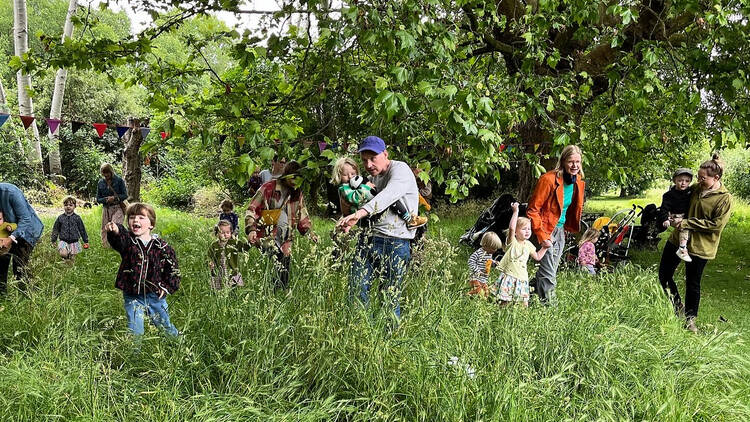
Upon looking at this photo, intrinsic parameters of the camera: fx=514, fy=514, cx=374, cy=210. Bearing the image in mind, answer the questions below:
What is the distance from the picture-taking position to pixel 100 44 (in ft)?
19.2

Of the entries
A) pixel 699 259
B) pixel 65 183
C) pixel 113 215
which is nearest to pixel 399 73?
pixel 699 259

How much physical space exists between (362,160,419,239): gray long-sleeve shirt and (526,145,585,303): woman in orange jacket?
161cm

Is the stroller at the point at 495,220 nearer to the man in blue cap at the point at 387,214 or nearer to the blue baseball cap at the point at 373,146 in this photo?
the man in blue cap at the point at 387,214

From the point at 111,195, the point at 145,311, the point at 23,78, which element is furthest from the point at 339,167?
the point at 23,78

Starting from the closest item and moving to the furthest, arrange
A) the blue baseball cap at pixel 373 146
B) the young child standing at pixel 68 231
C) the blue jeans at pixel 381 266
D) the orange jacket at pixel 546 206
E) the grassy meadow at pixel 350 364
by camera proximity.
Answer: the grassy meadow at pixel 350 364, the blue jeans at pixel 381 266, the blue baseball cap at pixel 373 146, the orange jacket at pixel 546 206, the young child standing at pixel 68 231

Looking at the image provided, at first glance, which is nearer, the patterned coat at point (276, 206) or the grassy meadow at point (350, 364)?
the grassy meadow at point (350, 364)

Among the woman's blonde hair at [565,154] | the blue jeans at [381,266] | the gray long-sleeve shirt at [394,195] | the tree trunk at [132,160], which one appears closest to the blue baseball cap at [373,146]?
the gray long-sleeve shirt at [394,195]

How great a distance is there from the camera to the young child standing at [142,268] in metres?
3.81

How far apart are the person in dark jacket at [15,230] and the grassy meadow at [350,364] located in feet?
3.75

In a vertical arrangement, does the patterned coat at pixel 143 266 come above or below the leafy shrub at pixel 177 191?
above

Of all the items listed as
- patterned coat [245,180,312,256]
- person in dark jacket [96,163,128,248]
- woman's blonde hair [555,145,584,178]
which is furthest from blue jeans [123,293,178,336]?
person in dark jacket [96,163,128,248]

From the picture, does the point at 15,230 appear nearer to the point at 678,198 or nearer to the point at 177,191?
the point at 678,198

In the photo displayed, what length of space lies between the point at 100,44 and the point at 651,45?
576cm

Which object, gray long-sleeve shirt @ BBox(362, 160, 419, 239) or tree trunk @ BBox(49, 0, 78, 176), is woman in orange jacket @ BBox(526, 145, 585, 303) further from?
tree trunk @ BBox(49, 0, 78, 176)
